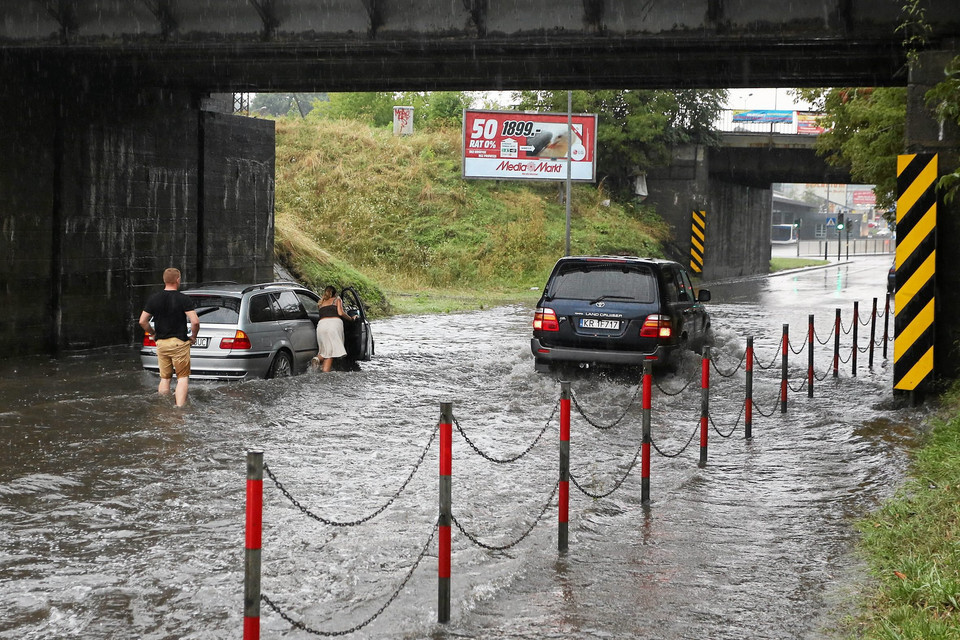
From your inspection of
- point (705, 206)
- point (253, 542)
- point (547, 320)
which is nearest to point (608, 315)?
point (547, 320)

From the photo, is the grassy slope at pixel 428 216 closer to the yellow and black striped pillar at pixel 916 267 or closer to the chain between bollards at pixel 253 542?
the yellow and black striped pillar at pixel 916 267

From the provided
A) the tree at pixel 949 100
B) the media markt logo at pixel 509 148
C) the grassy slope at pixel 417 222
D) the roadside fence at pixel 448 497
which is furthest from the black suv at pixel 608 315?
the media markt logo at pixel 509 148

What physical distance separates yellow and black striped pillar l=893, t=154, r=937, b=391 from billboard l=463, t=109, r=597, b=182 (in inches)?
1305

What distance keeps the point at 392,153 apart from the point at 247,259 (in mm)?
25111

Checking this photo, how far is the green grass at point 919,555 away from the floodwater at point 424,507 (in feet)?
0.74

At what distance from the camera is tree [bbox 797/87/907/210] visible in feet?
57.3

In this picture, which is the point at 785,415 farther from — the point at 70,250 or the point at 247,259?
the point at 247,259

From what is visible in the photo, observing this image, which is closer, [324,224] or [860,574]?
[860,574]

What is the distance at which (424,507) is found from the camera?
906 centimetres

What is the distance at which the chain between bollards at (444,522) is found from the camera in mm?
6273

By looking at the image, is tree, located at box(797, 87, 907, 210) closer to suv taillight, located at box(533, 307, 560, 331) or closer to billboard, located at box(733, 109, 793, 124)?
suv taillight, located at box(533, 307, 560, 331)

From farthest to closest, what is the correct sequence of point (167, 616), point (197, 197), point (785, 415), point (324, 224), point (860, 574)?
point (324, 224)
point (197, 197)
point (785, 415)
point (860, 574)
point (167, 616)

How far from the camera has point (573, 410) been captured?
14156 mm

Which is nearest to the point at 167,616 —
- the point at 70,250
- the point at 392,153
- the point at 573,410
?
the point at 573,410
